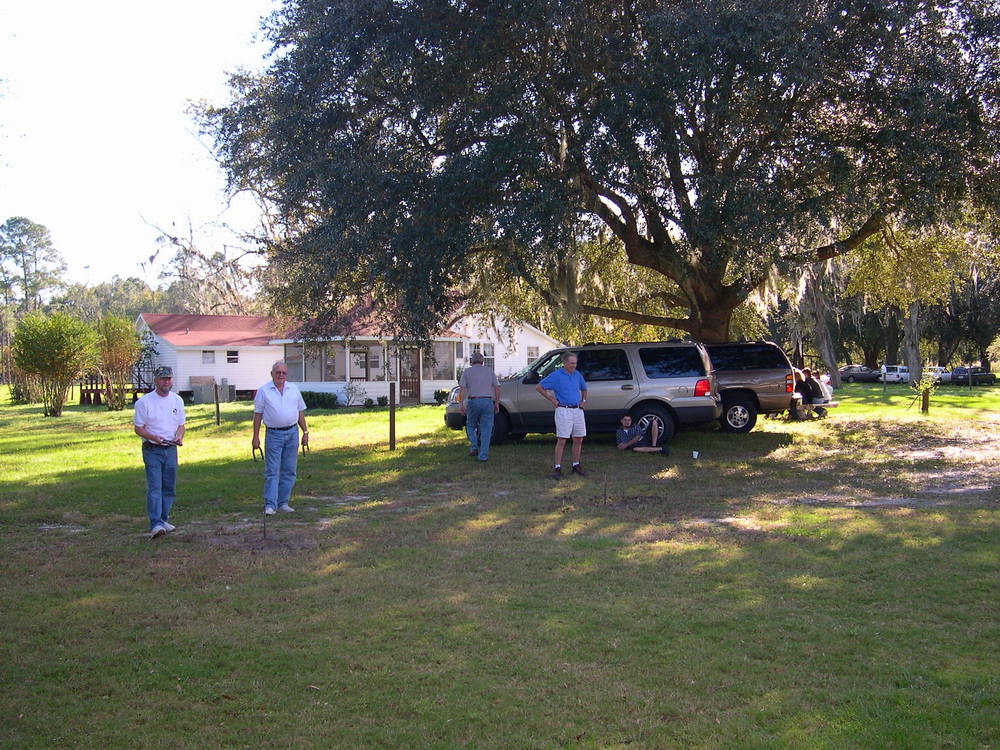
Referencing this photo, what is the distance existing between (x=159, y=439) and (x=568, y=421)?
5368 millimetres

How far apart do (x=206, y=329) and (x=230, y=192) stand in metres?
23.0

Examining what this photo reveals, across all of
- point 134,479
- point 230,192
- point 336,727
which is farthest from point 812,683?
point 230,192

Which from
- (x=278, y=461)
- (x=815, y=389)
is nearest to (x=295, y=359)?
(x=815, y=389)

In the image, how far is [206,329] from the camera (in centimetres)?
4025

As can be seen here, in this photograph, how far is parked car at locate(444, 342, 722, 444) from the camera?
14930 millimetres

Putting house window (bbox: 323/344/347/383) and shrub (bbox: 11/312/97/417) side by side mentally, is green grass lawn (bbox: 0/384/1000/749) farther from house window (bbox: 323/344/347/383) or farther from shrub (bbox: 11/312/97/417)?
house window (bbox: 323/344/347/383)

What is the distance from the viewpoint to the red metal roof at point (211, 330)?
38500mm

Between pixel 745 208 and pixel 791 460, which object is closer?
pixel 745 208

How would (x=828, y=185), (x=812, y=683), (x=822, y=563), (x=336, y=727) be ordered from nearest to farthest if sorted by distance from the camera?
(x=336, y=727) < (x=812, y=683) < (x=822, y=563) < (x=828, y=185)

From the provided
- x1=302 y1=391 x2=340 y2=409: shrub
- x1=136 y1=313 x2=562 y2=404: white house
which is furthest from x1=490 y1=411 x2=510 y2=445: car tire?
x1=302 y1=391 x2=340 y2=409: shrub

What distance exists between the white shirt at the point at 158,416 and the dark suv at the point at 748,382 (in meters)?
11.7

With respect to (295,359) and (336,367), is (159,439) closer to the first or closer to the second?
(336,367)

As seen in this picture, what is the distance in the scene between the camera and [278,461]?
953cm

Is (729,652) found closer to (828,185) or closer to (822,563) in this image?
(822,563)
